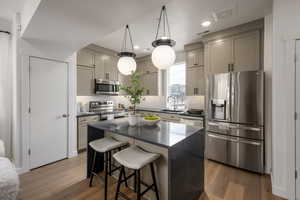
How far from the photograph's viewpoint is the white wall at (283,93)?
6.21ft

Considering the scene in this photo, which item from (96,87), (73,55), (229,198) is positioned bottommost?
(229,198)

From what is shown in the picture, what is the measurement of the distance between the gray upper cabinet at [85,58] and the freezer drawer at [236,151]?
3.55 m

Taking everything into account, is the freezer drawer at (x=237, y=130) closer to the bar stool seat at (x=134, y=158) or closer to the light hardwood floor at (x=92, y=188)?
the light hardwood floor at (x=92, y=188)

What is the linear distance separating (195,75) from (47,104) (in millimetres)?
3476

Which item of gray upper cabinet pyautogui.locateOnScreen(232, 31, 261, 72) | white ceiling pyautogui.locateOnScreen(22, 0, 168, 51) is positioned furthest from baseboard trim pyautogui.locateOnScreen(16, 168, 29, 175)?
gray upper cabinet pyautogui.locateOnScreen(232, 31, 261, 72)

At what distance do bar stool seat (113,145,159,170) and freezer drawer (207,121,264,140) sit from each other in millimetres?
1871

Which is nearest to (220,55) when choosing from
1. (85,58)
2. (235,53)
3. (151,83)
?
(235,53)

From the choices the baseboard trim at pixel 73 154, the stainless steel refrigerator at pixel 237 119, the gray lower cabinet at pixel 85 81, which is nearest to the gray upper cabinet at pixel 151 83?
the gray lower cabinet at pixel 85 81

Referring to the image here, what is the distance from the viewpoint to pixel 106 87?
4.29 meters

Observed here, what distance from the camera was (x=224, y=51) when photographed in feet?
10.1

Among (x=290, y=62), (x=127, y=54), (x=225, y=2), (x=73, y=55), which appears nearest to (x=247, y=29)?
(x=225, y=2)

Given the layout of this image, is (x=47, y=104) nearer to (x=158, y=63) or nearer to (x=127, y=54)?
(x=127, y=54)

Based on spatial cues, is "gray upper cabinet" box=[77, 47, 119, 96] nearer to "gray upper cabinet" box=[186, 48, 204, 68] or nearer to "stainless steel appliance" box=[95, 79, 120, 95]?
"stainless steel appliance" box=[95, 79, 120, 95]

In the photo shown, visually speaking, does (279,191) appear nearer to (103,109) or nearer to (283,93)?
(283,93)
